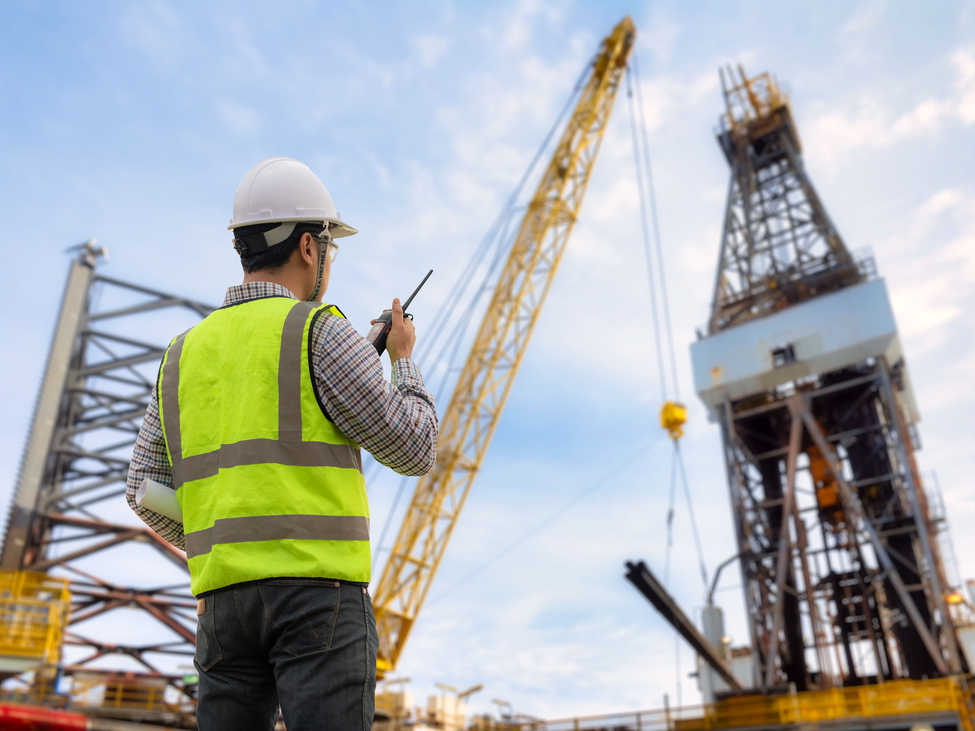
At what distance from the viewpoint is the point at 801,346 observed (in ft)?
100

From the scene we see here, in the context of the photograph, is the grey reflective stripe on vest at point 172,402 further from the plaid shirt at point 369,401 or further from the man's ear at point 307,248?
the man's ear at point 307,248

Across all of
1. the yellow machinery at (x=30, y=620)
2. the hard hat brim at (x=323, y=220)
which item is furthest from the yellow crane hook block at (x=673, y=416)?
the hard hat brim at (x=323, y=220)

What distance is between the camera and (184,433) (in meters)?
2.38

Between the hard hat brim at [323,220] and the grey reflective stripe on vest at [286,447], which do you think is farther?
the hard hat brim at [323,220]

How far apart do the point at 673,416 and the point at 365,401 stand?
92.2 ft

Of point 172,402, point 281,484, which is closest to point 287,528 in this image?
point 281,484

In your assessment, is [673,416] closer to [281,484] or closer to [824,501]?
[824,501]

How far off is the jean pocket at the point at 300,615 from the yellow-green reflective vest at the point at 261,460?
0.04 m

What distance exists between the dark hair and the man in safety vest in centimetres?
7

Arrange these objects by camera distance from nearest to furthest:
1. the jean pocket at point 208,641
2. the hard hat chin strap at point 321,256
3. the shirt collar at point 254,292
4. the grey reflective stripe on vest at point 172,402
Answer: the jean pocket at point 208,641, the grey reflective stripe on vest at point 172,402, the shirt collar at point 254,292, the hard hat chin strap at point 321,256

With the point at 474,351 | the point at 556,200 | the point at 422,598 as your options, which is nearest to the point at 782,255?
the point at 556,200

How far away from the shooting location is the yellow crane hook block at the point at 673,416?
29344 millimetres

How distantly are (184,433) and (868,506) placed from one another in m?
31.4

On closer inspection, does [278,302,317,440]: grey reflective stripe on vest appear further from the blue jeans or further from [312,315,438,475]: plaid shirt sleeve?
the blue jeans
